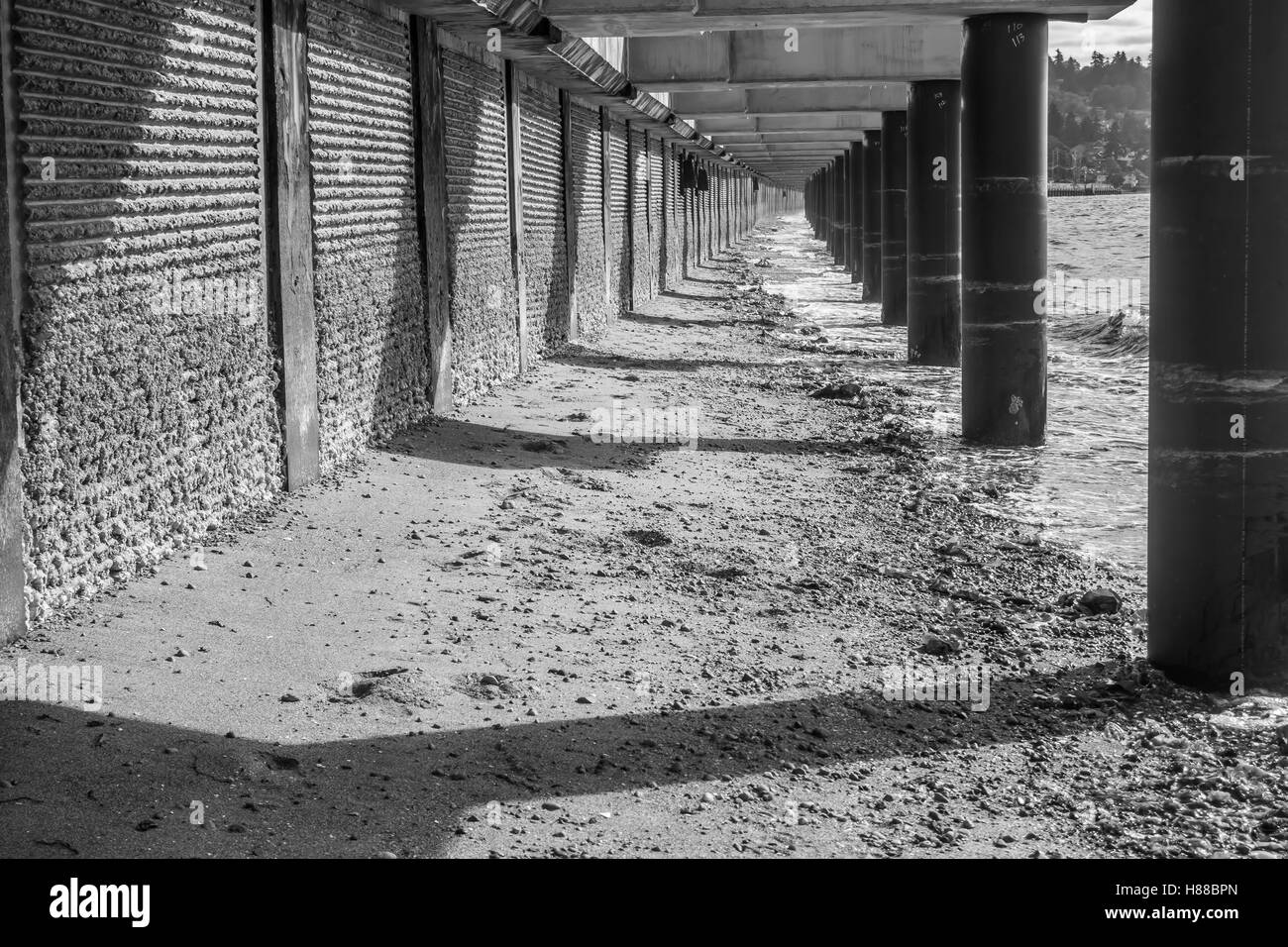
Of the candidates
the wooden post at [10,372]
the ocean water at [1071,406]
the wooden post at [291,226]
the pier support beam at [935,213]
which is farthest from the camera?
the pier support beam at [935,213]

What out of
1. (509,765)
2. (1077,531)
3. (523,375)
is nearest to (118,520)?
(509,765)

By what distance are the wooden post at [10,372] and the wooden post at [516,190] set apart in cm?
948

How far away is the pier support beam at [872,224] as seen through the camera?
3097 cm

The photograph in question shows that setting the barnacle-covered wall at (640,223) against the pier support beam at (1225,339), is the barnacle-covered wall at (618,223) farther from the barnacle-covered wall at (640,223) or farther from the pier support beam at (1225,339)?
the pier support beam at (1225,339)

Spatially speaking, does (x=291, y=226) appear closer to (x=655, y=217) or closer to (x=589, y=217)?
(x=589, y=217)

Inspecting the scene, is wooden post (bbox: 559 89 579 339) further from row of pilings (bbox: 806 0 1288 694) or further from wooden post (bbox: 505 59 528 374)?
row of pilings (bbox: 806 0 1288 694)

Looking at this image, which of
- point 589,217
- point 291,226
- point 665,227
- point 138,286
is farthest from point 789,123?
point 138,286

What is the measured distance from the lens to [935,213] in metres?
18.3

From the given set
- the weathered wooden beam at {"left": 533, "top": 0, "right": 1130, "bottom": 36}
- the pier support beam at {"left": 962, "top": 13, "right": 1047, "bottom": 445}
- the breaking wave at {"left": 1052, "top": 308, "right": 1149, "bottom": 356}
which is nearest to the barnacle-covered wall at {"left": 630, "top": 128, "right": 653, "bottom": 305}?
the breaking wave at {"left": 1052, "top": 308, "right": 1149, "bottom": 356}

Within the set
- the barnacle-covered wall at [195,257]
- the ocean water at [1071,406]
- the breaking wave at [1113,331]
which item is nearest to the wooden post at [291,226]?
the barnacle-covered wall at [195,257]

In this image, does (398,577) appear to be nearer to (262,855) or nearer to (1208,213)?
(262,855)

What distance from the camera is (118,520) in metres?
6.31

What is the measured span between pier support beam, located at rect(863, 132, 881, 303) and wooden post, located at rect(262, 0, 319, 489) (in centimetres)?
2330
